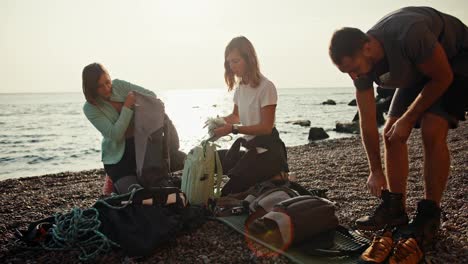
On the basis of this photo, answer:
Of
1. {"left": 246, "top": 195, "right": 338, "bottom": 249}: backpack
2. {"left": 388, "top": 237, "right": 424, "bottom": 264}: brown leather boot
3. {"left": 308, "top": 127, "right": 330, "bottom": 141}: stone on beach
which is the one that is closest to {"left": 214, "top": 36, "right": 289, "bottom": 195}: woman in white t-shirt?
{"left": 246, "top": 195, "right": 338, "bottom": 249}: backpack

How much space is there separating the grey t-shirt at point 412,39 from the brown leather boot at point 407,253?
4.40 ft

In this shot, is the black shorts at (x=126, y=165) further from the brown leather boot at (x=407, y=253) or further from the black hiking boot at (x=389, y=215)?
the brown leather boot at (x=407, y=253)

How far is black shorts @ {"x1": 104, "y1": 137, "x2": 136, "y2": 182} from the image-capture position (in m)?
5.08

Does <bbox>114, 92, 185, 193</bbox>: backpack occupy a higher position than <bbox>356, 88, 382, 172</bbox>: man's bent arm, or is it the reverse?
<bbox>356, 88, 382, 172</bbox>: man's bent arm

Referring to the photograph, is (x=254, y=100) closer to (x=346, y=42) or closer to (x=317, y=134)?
(x=346, y=42)

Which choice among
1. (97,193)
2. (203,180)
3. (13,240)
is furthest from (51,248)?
(97,193)

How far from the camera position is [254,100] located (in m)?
4.80

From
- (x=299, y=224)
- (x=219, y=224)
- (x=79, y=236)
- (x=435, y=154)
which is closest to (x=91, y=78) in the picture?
(x=79, y=236)

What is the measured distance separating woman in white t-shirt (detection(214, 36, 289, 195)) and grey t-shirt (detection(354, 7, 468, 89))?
5.21ft

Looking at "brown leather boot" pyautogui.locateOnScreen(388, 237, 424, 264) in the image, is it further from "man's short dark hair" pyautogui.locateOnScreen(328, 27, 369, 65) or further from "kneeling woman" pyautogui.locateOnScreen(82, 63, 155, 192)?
"kneeling woman" pyautogui.locateOnScreen(82, 63, 155, 192)

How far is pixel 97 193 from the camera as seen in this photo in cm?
651

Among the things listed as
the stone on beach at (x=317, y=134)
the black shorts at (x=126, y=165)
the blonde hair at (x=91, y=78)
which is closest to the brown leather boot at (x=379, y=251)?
the black shorts at (x=126, y=165)

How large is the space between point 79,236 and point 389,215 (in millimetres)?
2842

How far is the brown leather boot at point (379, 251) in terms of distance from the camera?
2.82 m
